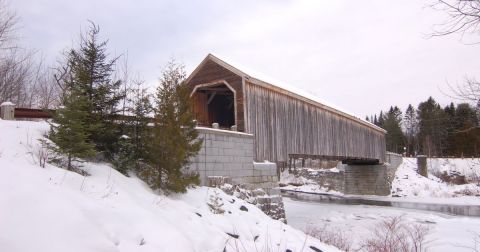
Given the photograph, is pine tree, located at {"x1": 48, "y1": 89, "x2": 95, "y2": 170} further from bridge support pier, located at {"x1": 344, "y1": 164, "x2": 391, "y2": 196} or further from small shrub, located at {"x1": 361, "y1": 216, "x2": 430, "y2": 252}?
bridge support pier, located at {"x1": 344, "y1": 164, "x2": 391, "y2": 196}

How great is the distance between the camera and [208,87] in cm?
1586

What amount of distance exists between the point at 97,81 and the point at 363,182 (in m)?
28.8

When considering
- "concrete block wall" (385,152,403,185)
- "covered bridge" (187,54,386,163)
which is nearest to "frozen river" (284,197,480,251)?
"covered bridge" (187,54,386,163)

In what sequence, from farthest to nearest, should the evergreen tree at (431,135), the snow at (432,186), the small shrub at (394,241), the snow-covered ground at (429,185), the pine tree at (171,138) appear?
the evergreen tree at (431,135) → the snow-covered ground at (429,185) → the snow at (432,186) → the pine tree at (171,138) → the small shrub at (394,241)

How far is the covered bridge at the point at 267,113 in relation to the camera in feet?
45.3

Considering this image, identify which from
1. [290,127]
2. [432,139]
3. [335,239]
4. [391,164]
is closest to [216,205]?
[335,239]

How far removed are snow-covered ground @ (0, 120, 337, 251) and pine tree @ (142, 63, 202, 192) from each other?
0.32 m

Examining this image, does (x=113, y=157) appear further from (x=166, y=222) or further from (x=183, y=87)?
(x=166, y=222)

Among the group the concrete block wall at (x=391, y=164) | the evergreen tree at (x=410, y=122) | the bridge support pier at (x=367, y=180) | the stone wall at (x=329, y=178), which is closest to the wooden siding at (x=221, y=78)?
the bridge support pier at (x=367, y=180)

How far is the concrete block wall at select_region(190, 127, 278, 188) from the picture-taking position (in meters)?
10.4

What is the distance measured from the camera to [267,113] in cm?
1469

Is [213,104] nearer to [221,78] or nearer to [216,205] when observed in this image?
[221,78]

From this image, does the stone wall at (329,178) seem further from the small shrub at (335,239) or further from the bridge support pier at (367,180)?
the small shrub at (335,239)

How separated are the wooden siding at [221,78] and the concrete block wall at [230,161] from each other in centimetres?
109
